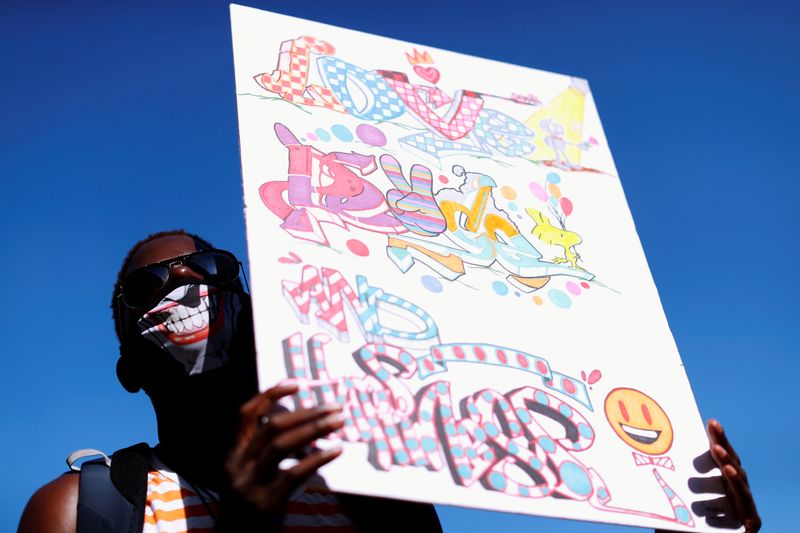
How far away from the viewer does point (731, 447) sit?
2.25 metres

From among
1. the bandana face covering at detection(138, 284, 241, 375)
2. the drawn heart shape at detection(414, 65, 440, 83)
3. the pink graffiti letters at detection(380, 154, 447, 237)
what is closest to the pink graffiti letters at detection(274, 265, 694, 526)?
the pink graffiti letters at detection(380, 154, 447, 237)

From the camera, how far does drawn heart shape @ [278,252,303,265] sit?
6.59 ft

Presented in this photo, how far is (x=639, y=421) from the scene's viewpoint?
2.23 metres

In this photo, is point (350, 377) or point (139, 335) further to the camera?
point (139, 335)

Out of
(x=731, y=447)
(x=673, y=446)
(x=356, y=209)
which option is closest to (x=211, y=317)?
(x=356, y=209)

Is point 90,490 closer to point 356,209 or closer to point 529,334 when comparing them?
point 356,209

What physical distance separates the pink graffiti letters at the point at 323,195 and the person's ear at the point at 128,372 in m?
0.88

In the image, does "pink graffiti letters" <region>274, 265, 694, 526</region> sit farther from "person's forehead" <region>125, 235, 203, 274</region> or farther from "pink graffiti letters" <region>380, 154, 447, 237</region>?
"person's forehead" <region>125, 235, 203, 274</region>

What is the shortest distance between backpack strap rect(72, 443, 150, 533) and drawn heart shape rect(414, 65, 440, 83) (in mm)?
1737

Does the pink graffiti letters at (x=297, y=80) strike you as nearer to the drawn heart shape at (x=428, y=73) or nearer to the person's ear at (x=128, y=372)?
the drawn heart shape at (x=428, y=73)

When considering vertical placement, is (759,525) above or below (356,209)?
below

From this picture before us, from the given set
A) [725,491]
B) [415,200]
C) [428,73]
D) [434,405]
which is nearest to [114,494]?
[434,405]

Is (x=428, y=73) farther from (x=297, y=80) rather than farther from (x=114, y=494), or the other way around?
(x=114, y=494)

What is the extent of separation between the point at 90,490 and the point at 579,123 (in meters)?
2.31
